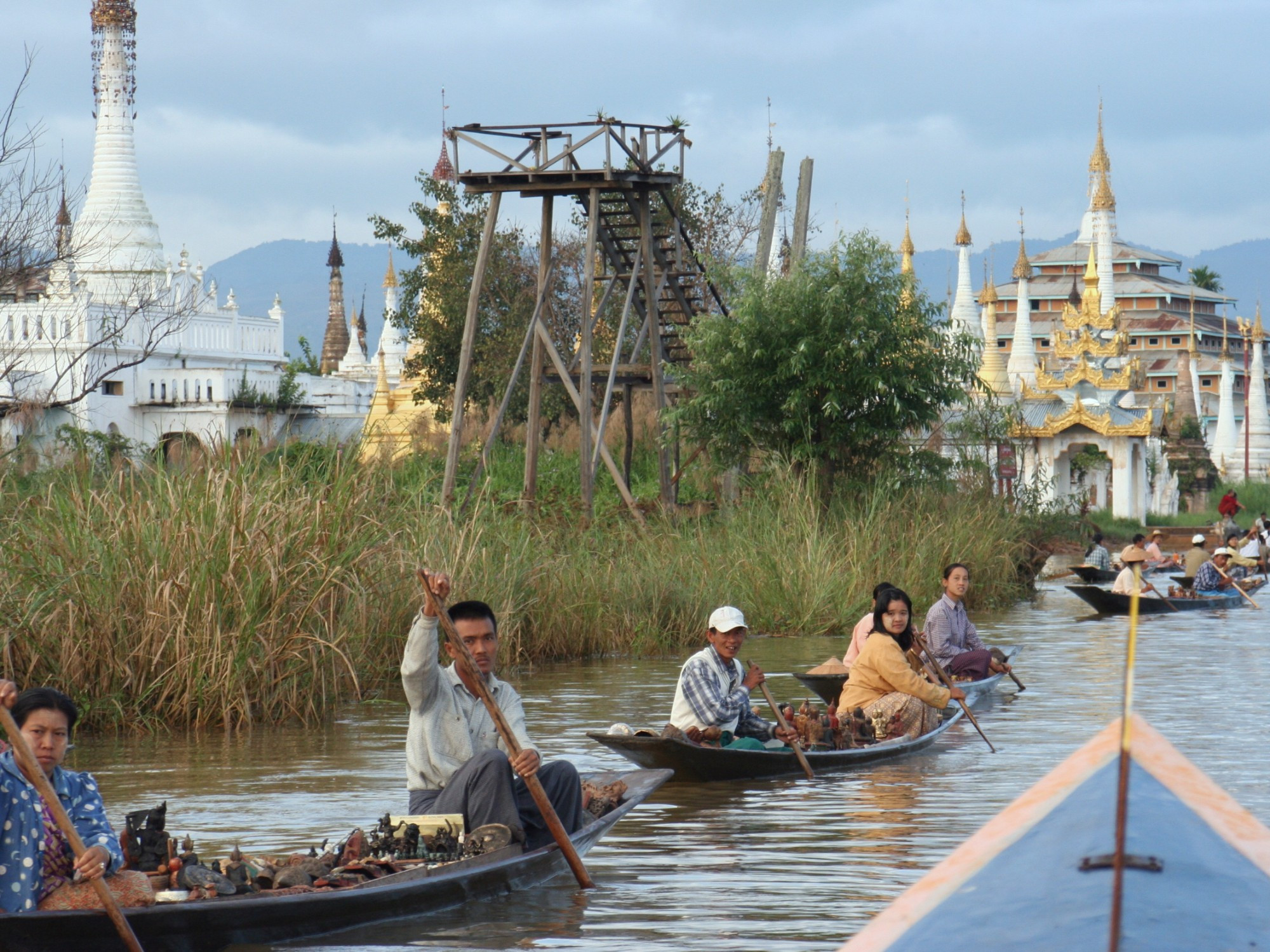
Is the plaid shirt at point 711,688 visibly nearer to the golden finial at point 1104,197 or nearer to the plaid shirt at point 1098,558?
the plaid shirt at point 1098,558

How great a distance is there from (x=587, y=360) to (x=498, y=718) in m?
14.4

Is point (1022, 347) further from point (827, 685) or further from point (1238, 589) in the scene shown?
point (827, 685)

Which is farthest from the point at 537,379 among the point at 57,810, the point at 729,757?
the point at 57,810

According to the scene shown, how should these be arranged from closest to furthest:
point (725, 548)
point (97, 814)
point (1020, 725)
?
point (97, 814) → point (1020, 725) → point (725, 548)

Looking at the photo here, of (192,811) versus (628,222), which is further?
(628,222)

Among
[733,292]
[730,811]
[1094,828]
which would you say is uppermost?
[733,292]

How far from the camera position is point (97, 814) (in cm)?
609

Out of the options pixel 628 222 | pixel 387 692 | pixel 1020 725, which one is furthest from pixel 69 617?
pixel 628 222

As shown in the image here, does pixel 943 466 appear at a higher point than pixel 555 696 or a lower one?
higher

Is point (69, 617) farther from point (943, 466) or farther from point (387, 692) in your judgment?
point (943, 466)

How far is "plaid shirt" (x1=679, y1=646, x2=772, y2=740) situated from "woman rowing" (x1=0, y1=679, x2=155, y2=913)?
458 centimetres

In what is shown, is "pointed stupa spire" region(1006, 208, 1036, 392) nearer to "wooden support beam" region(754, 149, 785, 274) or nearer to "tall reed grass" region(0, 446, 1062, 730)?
"wooden support beam" region(754, 149, 785, 274)

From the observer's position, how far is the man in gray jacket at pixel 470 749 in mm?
7184

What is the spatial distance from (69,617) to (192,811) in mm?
2443
